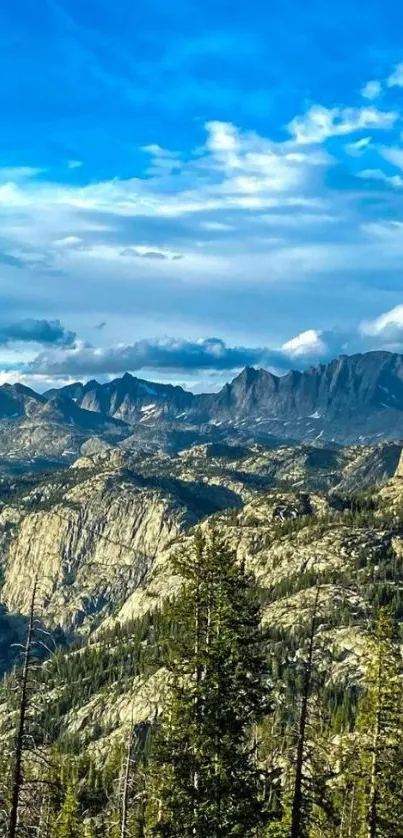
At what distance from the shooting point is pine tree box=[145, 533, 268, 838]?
37500 millimetres

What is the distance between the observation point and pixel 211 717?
38000 mm

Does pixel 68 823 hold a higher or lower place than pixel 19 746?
lower

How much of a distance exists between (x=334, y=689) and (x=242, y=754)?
155 m

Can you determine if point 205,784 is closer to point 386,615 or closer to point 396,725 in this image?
point 396,725

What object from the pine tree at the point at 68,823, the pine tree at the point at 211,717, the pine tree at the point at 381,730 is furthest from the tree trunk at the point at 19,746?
the pine tree at the point at 68,823

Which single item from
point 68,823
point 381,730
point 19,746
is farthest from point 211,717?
point 68,823

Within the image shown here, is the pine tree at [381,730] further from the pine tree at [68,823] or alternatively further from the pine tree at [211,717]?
the pine tree at [68,823]

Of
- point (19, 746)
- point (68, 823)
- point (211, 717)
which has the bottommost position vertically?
point (68, 823)

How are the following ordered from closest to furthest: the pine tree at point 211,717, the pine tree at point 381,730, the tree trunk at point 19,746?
the tree trunk at point 19,746
the pine tree at point 211,717
the pine tree at point 381,730

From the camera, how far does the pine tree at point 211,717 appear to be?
37500 millimetres

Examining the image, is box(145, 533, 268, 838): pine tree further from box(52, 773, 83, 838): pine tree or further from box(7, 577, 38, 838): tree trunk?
box(52, 773, 83, 838): pine tree

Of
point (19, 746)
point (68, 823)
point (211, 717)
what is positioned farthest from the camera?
point (68, 823)

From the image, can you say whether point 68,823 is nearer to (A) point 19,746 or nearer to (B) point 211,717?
(B) point 211,717

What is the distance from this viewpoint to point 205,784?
1510 inches
